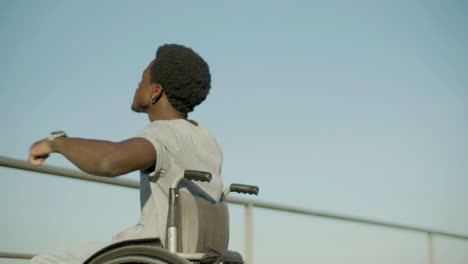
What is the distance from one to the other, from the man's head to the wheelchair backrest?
35cm

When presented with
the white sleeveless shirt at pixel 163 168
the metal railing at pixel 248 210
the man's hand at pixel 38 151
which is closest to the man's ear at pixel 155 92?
the white sleeveless shirt at pixel 163 168

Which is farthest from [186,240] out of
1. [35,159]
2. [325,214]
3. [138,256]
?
[325,214]

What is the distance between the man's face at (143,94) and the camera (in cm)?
220

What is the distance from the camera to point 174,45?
2.28 meters

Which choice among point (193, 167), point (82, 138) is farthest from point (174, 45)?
point (82, 138)

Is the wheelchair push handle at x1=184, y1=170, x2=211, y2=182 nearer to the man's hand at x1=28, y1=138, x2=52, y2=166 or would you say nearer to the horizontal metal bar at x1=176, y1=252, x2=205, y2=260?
the horizontal metal bar at x1=176, y1=252, x2=205, y2=260

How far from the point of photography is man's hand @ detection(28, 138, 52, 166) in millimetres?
1796

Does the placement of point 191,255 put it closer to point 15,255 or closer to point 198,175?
point 198,175

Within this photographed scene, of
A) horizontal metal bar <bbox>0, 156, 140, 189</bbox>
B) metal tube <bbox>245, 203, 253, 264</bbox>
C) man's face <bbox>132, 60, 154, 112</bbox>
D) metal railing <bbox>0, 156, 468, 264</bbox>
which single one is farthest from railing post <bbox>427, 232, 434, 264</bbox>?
man's face <bbox>132, 60, 154, 112</bbox>

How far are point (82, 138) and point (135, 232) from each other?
0.36 m

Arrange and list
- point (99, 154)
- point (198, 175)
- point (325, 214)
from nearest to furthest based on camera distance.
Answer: point (99, 154) → point (198, 175) → point (325, 214)

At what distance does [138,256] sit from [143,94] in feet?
1.98

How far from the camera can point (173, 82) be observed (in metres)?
2.19

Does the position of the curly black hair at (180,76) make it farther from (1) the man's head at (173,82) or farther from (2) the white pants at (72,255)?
(2) the white pants at (72,255)
